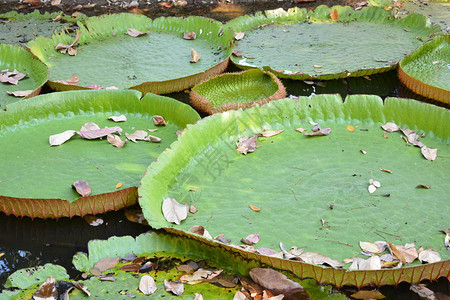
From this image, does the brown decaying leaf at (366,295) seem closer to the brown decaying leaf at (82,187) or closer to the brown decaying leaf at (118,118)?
the brown decaying leaf at (82,187)

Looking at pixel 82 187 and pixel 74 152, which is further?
pixel 74 152

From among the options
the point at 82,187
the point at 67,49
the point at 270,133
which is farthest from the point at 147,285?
the point at 67,49

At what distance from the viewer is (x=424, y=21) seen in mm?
4457

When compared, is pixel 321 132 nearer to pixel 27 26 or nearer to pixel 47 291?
pixel 47 291

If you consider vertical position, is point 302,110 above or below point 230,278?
above

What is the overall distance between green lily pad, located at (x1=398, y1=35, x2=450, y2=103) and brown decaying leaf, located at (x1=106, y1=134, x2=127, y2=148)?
6.43ft

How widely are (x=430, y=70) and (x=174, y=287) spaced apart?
2621 millimetres

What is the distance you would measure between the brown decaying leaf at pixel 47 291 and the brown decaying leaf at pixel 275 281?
0.77m

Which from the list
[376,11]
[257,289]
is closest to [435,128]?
[257,289]

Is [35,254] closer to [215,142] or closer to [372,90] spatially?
[215,142]

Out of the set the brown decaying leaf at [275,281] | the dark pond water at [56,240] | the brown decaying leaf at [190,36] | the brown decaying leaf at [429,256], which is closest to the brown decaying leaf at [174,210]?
the dark pond water at [56,240]

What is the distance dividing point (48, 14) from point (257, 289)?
12.9 feet

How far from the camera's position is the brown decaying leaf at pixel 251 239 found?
2273mm

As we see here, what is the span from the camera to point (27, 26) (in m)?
4.82
